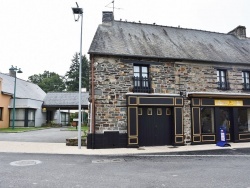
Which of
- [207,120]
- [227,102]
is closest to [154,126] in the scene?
[207,120]

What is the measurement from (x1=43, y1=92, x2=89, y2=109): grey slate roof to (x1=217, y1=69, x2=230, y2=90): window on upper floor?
20918 mm

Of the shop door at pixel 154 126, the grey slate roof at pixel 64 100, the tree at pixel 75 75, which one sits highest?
the tree at pixel 75 75

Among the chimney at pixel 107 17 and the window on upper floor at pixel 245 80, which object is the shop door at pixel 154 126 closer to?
the window on upper floor at pixel 245 80

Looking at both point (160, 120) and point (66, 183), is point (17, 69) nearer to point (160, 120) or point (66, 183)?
point (160, 120)

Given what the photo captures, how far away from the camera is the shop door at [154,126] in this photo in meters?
13.2

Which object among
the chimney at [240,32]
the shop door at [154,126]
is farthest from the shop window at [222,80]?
the chimney at [240,32]

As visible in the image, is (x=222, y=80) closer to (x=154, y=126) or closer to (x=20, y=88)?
(x=154, y=126)

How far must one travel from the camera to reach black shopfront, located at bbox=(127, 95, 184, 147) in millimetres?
13062

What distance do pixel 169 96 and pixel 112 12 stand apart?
7.43 metres

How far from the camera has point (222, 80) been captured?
15.3 metres

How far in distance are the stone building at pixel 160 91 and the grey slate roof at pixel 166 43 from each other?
0.06 meters

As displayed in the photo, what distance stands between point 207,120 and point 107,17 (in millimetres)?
9628

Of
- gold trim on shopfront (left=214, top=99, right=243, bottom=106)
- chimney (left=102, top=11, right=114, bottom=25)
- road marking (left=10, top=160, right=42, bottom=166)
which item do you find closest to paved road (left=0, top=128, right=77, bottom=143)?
→ road marking (left=10, top=160, right=42, bottom=166)

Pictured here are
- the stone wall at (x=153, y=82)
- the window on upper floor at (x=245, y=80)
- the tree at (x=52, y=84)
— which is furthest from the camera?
the tree at (x=52, y=84)
